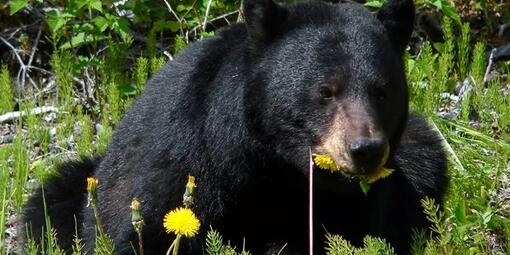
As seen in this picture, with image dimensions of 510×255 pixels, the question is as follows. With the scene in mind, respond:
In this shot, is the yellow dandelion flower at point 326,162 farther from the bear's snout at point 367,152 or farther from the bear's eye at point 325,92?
the bear's eye at point 325,92

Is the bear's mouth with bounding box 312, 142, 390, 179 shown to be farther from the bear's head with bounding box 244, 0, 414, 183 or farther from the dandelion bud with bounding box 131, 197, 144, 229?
the dandelion bud with bounding box 131, 197, 144, 229

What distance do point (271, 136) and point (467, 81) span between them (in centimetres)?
304

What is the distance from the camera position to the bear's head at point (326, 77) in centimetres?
437

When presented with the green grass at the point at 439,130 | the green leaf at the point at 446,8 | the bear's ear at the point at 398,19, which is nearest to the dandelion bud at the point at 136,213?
the green grass at the point at 439,130

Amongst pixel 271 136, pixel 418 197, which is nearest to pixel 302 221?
pixel 271 136

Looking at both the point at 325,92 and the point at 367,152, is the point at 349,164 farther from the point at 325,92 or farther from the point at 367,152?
the point at 325,92

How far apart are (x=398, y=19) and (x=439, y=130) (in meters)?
1.56

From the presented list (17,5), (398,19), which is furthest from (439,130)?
(17,5)

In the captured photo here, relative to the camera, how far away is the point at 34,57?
8.44 m

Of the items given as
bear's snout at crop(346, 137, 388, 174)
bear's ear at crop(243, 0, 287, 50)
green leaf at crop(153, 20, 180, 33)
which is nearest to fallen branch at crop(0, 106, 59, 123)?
green leaf at crop(153, 20, 180, 33)

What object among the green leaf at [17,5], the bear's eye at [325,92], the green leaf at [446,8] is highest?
the bear's eye at [325,92]

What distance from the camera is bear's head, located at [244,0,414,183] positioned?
4.37 meters

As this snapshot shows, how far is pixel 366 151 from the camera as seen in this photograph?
162 inches

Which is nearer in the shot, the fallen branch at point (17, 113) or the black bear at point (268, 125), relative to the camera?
the black bear at point (268, 125)
